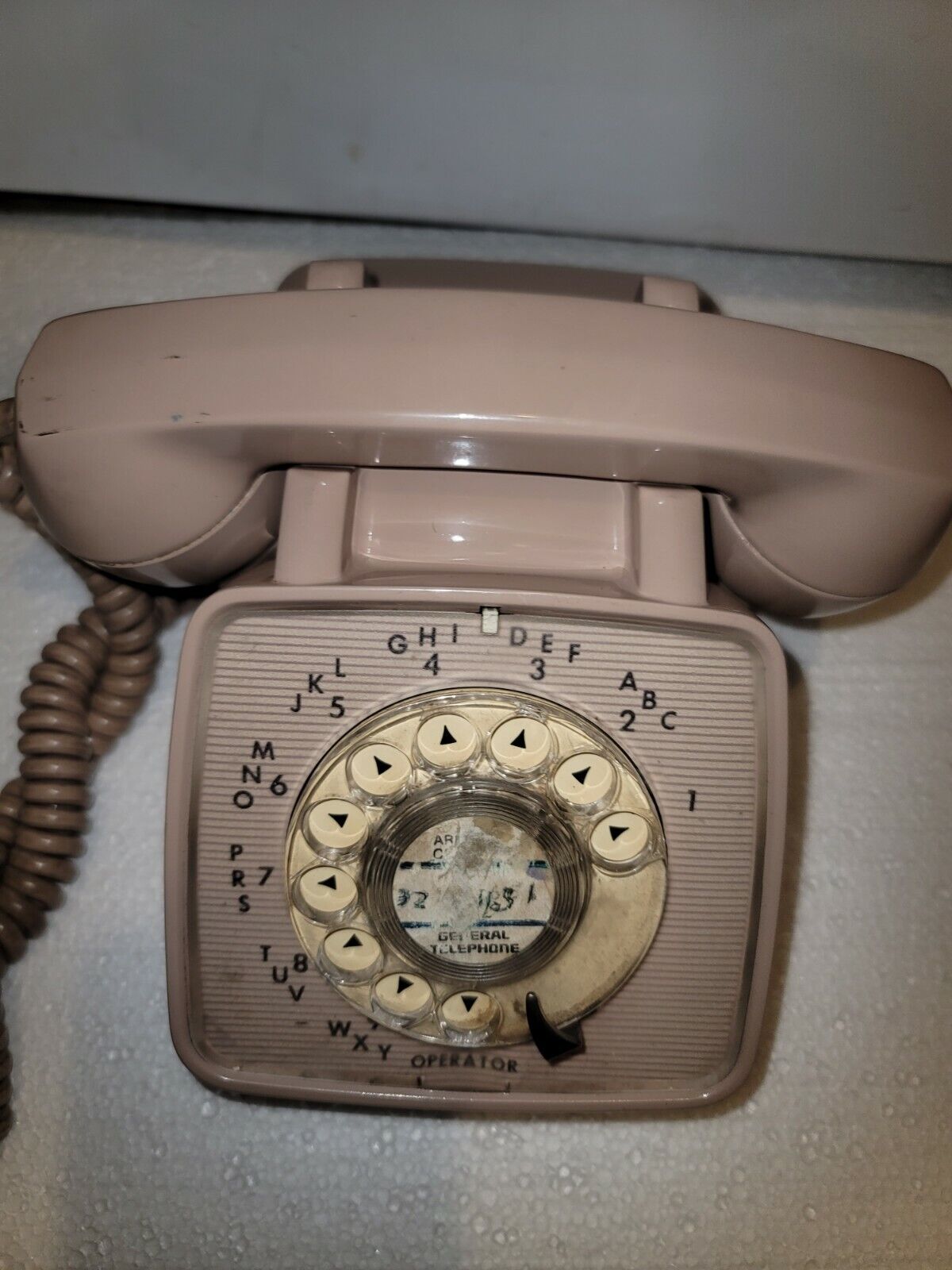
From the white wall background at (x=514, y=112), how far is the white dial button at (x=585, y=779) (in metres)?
0.45

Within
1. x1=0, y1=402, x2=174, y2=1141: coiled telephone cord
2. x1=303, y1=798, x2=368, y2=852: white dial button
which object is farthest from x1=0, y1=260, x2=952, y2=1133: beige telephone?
x1=0, y1=402, x2=174, y2=1141: coiled telephone cord

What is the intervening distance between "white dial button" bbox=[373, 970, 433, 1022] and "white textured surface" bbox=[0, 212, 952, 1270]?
0.22 metres

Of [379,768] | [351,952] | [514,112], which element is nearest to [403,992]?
[351,952]

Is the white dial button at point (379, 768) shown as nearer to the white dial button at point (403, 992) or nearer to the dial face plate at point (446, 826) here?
the dial face plate at point (446, 826)

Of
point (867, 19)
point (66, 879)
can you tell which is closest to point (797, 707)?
point (867, 19)

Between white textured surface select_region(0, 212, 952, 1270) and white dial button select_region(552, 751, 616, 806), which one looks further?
white textured surface select_region(0, 212, 952, 1270)

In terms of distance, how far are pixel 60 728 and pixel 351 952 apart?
0.93 feet

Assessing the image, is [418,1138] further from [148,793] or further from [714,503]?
[714,503]

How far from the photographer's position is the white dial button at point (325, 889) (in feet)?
2.08

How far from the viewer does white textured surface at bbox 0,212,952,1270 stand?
2.61 feet

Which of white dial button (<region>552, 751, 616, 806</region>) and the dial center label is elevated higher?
white dial button (<region>552, 751, 616, 806</region>)

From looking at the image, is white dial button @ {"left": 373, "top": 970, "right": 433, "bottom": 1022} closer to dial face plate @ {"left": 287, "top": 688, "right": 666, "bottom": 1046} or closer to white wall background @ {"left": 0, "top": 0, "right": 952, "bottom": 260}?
dial face plate @ {"left": 287, "top": 688, "right": 666, "bottom": 1046}

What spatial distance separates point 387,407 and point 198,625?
168mm

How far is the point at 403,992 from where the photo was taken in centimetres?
65
